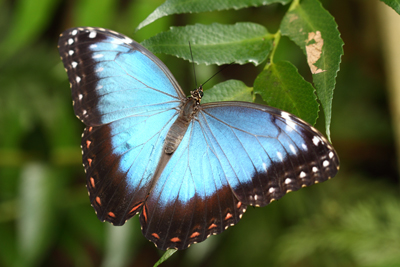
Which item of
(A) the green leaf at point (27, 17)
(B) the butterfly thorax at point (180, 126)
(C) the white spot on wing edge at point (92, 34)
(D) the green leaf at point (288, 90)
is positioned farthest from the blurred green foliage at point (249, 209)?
(D) the green leaf at point (288, 90)

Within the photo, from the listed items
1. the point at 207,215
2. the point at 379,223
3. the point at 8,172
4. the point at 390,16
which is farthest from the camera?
the point at 8,172

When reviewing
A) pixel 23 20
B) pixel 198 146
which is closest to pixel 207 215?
pixel 198 146

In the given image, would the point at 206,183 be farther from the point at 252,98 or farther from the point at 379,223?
the point at 379,223

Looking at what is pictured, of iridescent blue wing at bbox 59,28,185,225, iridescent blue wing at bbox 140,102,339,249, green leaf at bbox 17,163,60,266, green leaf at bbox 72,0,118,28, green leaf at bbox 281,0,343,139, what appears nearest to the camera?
green leaf at bbox 281,0,343,139

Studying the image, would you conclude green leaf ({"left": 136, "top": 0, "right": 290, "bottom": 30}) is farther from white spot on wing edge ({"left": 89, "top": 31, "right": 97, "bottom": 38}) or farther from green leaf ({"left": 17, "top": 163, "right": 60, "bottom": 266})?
green leaf ({"left": 17, "top": 163, "right": 60, "bottom": 266})

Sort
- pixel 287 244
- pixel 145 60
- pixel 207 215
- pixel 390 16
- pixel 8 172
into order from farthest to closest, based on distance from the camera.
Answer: pixel 8 172 → pixel 287 244 → pixel 390 16 → pixel 145 60 → pixel 207 215

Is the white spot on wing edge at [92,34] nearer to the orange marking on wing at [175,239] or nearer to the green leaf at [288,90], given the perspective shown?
the green leaf at [288,90]

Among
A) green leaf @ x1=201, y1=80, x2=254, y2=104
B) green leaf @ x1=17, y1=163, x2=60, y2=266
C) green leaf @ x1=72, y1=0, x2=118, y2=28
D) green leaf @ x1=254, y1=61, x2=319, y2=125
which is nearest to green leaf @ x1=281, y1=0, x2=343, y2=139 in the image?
green leaf @ x1=254, y1=61, x2=319, y2=125
